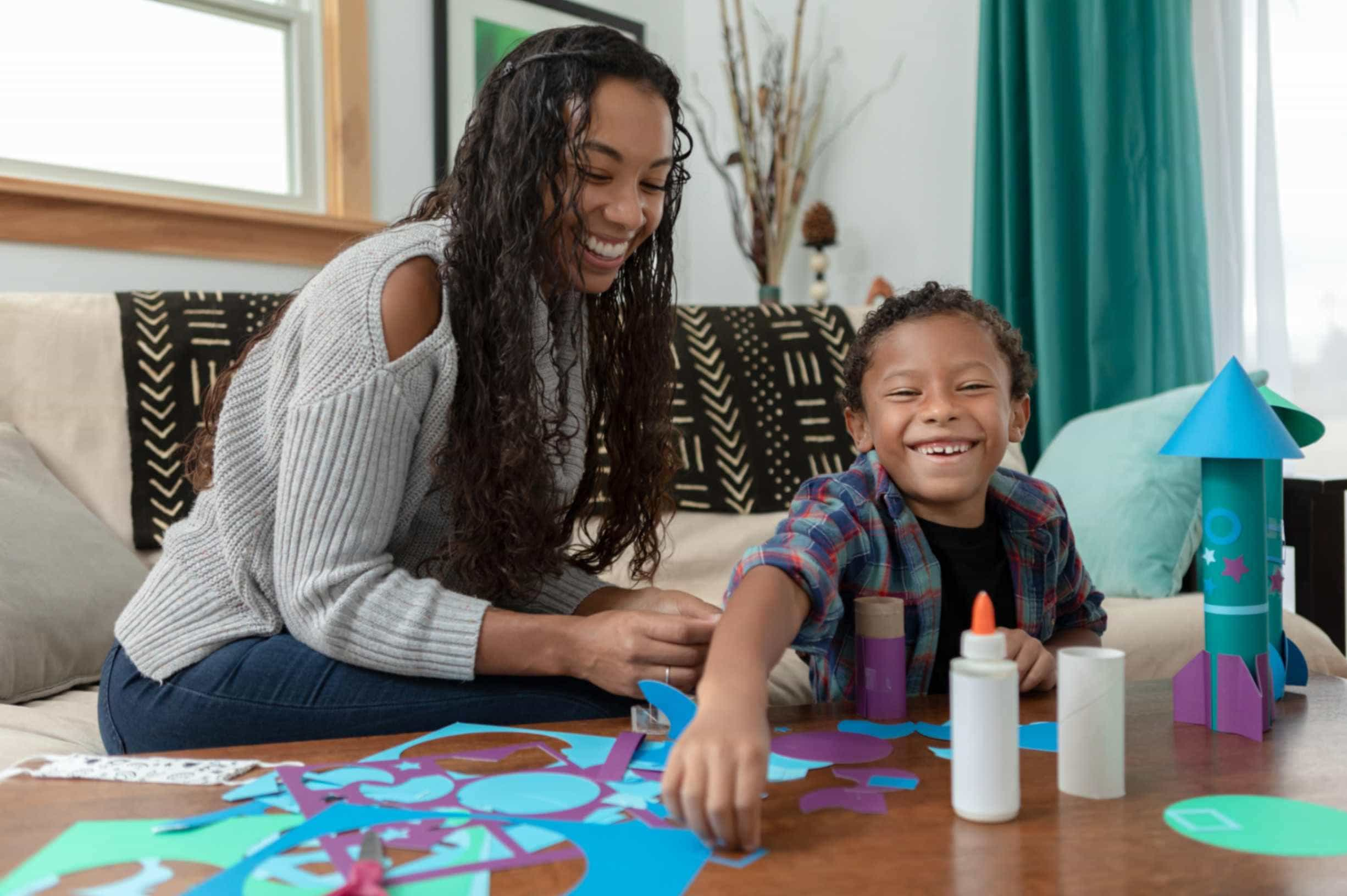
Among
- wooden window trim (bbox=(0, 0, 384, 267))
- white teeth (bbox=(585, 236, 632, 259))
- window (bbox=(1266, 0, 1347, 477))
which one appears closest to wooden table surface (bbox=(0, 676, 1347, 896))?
white teeth (bbox=(585, 236, 632, 259))

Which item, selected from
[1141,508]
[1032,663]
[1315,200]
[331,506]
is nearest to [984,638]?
[1032,663]

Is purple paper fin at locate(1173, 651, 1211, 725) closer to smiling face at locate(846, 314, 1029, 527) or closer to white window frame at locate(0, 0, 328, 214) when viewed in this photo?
smiling face at locate(846, 314, 1029, 527)

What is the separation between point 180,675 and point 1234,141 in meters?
2.47

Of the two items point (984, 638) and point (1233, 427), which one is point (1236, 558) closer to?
point (1233, 427)

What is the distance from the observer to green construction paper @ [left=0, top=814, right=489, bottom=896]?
0.59 meters

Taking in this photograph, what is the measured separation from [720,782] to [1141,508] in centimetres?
144

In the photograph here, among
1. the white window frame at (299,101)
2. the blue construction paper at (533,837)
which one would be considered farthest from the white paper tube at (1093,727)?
the white window frame at (299,101)

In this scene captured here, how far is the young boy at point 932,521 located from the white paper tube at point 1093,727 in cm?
23

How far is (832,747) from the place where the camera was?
845 millimetres

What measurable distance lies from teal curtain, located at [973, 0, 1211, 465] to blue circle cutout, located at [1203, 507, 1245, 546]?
182 cm

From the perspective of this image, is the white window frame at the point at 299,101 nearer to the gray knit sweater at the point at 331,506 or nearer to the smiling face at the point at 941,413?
the gray knit sweater at the point at 331,506

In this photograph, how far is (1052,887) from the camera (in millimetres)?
588

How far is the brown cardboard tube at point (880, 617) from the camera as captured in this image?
0.96 metres

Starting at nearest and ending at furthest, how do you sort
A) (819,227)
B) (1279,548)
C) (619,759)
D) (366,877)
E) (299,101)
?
(366,877)
(619,759)
(1279,548)
(299,101)
(819,227)
